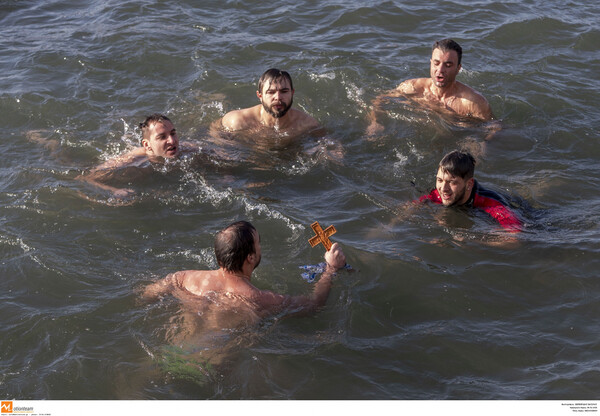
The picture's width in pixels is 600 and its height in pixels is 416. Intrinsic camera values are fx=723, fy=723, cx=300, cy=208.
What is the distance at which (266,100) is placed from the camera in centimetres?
905

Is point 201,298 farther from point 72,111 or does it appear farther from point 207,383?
point 72,111

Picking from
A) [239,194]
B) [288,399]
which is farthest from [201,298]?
[239,194]

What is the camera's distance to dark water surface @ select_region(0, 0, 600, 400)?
5551 millimetres

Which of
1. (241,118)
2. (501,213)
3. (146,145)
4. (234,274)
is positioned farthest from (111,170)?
(501,213)

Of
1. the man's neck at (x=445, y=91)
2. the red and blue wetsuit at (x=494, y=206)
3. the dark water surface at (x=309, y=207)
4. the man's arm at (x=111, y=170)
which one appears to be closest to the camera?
the dark water surface at (x=309, y=207)

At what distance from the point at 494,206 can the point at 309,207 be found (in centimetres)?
196

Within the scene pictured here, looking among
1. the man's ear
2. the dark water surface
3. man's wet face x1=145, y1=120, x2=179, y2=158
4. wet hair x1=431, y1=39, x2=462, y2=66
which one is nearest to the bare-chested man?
wet hair x1=431, y1=39, x2=462, y2=66

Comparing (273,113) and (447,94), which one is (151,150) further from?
(447,94)

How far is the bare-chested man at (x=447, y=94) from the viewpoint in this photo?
380 inches

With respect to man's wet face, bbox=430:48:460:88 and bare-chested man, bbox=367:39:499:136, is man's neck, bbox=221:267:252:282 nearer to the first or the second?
bare-chested man, bbox=367:39:499:136

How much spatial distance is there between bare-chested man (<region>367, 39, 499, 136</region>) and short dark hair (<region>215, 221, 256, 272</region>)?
410cm

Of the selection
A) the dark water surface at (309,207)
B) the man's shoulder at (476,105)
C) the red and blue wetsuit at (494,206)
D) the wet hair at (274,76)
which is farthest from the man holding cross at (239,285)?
the man's shoulder at (476,105)

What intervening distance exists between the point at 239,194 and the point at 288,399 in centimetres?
322

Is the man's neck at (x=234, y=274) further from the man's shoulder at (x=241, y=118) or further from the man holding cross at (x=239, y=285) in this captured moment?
the man's shoulder at (x=241, y=118)
